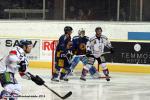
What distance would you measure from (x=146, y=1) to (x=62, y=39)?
6.20 metres

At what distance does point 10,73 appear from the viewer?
23.5ft

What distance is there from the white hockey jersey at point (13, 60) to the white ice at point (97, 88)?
2610mm

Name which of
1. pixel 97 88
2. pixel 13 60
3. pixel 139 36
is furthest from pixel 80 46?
pixel 13 60

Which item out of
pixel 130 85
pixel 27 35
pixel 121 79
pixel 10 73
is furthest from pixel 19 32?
pixel 10 73

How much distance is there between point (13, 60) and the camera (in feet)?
22.9

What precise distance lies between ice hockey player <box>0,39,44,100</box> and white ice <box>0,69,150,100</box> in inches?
101

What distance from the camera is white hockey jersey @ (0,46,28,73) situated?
7012mm

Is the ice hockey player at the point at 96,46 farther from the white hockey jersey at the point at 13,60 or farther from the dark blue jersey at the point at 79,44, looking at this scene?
the white hockey jersey at the point at 13,60

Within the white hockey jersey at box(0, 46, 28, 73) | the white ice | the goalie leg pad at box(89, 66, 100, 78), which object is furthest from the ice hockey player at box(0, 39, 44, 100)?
the goalie leg pad at box(89, 66, 100, 78)

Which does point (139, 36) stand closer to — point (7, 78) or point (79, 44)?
Result: point (79, 44)

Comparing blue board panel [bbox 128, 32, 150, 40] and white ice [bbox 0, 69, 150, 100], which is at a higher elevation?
blue board panel [bbox 128, 32, 150, 40]

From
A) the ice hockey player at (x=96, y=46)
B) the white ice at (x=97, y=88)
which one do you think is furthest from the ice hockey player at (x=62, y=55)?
the ice hockey player at (x=96, y=46)

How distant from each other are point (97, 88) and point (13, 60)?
19.3 ft

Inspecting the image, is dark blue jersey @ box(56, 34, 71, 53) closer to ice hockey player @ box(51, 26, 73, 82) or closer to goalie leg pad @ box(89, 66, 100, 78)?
ice hockey player @ box(51, 26, 73, 82)
